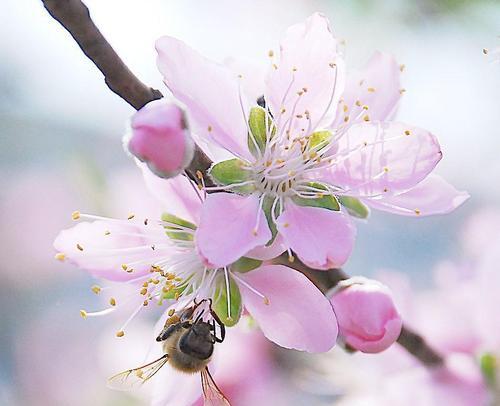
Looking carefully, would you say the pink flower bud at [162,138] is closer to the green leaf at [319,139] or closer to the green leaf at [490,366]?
the green leaf at [319,139]

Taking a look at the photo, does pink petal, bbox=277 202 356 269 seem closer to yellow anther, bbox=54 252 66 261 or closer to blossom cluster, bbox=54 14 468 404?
Result: blossom cluster, bbox=54 14 468 404

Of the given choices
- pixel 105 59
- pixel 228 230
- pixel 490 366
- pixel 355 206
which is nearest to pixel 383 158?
pixel 355 206

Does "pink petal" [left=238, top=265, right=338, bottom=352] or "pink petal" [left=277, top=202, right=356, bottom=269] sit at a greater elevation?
"pink petal" [left=277, top=202, right=356, bottom=269]

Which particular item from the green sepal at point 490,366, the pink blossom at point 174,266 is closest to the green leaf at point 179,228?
the pink blossom at point 174,266

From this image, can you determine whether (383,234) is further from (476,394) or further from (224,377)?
(476,394)

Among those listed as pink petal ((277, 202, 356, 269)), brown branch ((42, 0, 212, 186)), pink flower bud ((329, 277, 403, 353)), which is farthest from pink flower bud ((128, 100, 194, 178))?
pink flower bud ((329, 277, 403, 353))

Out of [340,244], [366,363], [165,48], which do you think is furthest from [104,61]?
[366,363]
